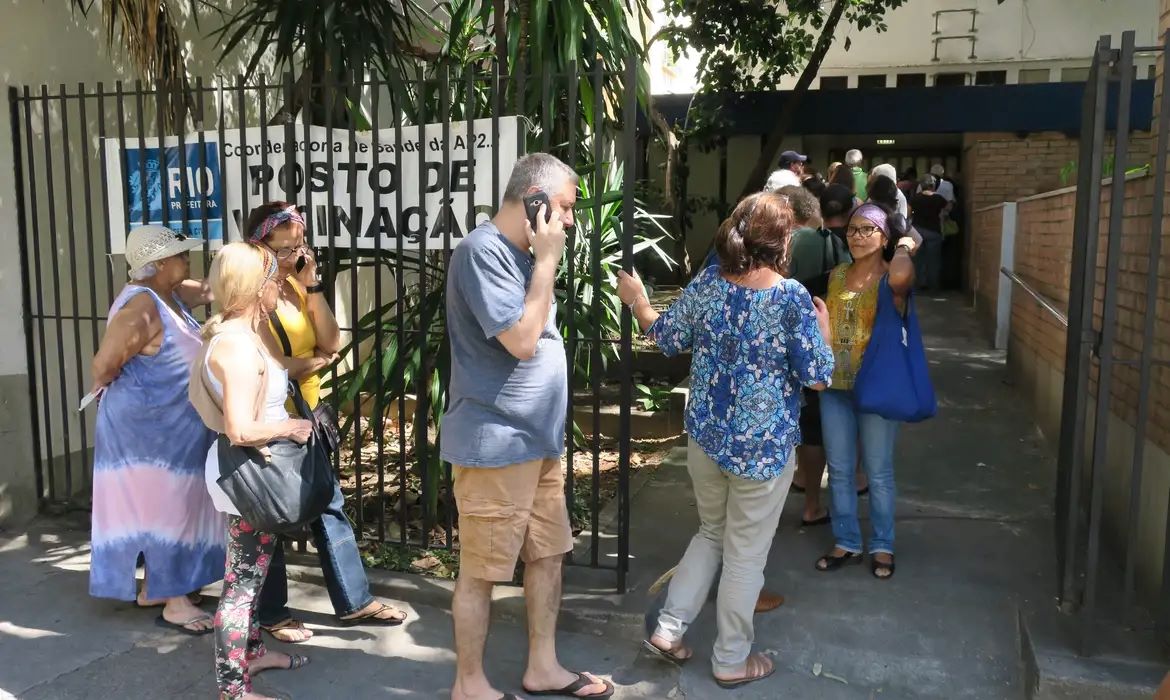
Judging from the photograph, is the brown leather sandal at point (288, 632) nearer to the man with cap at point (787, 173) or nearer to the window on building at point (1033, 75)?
the man with cap at point (787, 173)

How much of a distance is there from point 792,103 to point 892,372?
9484 millimetres

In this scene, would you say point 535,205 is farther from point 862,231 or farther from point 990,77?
point 990,77

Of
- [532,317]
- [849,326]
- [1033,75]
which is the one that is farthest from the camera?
[1033,75]

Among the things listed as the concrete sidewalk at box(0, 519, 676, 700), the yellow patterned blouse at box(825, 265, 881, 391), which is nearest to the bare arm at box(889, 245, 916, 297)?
the yellow patterned blouse at box(825, 265, 881, 391)

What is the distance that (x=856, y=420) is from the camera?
4281 mm

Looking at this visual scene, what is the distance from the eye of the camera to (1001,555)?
14.5 ft

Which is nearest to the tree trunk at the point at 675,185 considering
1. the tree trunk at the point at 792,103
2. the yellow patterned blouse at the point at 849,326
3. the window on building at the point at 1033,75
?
the tree trunk at the point at 792,103

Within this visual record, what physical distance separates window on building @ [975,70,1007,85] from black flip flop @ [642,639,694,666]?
16651 mm

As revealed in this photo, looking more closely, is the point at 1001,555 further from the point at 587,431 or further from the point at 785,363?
the point at 587,431

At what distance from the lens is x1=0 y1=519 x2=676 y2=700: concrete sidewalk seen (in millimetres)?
3498

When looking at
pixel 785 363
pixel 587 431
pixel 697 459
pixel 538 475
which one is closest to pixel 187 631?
pixel 538 475

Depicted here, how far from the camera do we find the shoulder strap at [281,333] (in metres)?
3.69

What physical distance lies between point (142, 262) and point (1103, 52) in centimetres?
363

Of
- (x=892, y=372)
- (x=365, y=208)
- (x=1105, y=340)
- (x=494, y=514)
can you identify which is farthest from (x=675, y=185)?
(x=494, y=514)
